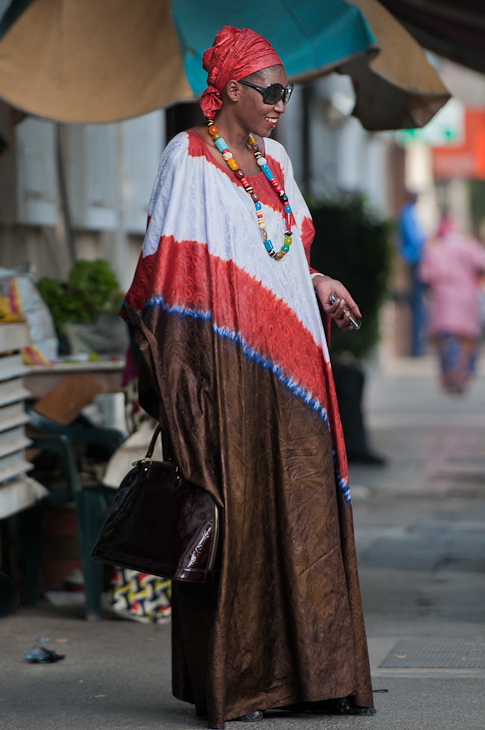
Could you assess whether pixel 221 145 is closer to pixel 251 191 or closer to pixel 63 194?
pixel 251 191

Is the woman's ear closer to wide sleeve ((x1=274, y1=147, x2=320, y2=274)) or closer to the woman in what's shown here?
the woman

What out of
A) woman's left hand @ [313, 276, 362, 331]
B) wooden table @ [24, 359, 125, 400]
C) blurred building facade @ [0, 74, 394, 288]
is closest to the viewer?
woman's left hand @ [313, 276, 362, 331]

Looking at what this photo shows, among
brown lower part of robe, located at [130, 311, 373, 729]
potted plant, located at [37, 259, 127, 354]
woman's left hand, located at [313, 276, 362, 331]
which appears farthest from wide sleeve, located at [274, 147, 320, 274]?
potted plant, located at [37, 259, 127, 354]

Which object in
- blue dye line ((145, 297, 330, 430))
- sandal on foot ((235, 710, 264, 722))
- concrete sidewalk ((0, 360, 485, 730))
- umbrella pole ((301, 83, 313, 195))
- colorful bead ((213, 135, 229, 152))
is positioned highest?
umbrella pole ((301, 83, 313, 195))

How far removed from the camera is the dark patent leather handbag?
343 cm

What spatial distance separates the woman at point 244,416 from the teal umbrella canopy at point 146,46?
1564 mm

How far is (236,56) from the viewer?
3.63 m

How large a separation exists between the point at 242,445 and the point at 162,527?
0.34 meters

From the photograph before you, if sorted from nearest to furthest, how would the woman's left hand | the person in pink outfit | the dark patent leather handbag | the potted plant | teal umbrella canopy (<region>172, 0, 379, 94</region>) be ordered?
the dark patent leather handbag < the woman's left hand < teal umbrella canopy (<region>172, 0, 379, 94</region>) < the potted plant < the person in pink outfit

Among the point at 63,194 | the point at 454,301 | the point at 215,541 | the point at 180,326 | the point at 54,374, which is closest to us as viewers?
the point at 215,541

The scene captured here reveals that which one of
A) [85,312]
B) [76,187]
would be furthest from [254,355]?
[76,187]

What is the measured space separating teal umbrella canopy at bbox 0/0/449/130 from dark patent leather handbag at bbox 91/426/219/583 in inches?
84.0

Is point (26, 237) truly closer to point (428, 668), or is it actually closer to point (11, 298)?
point (11, 298)

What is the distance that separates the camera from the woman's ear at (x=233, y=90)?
3.66 metres
